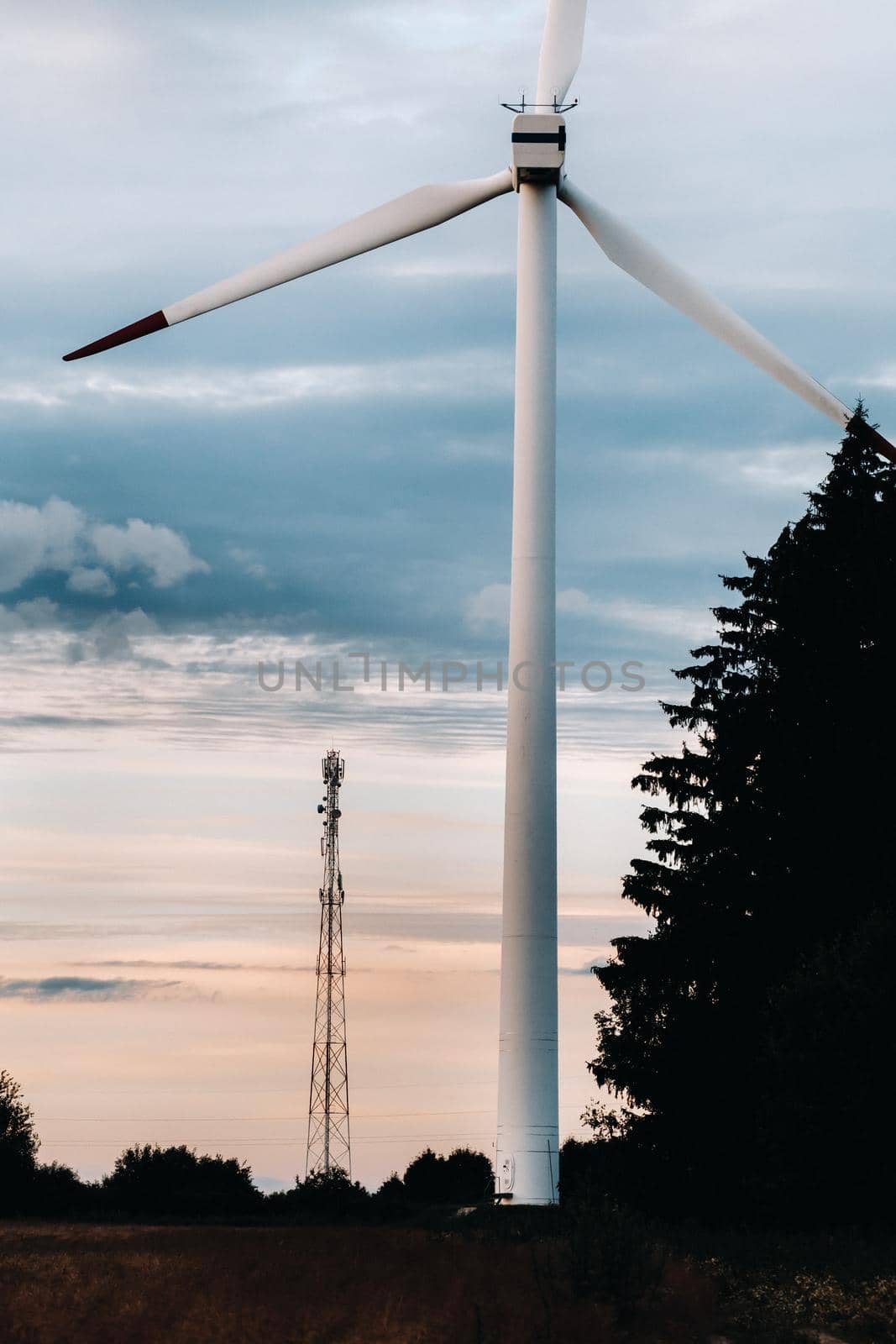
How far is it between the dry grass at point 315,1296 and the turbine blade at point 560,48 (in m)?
41.8

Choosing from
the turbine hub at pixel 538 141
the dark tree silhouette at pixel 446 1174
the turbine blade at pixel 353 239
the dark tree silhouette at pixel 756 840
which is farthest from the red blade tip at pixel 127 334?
the dark tree silhouette at pixel 446 1174

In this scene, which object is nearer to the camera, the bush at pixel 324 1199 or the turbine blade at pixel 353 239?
the turbine blade at pixel 353 239

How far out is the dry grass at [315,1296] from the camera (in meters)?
38.8

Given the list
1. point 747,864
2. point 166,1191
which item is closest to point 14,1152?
point 166,1191

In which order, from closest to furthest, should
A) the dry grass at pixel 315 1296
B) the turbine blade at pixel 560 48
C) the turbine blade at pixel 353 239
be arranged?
the dry grass at pixel 315 1296 < the turbine blade at pixel 353 239 < the turbine blade at pixel 560 48

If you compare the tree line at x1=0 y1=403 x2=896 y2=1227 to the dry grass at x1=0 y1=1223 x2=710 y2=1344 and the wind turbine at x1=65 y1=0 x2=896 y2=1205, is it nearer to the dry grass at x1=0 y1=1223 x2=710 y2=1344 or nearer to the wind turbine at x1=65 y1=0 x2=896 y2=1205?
the wind turbine at x1=65 y1=0 x2=896 y2=1205

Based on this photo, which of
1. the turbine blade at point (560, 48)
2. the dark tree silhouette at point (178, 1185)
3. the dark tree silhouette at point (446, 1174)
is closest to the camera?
the turbine blade at point (560, 48)

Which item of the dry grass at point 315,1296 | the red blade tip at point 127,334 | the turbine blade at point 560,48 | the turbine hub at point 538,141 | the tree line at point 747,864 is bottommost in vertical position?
the dry grass at point 315,1296

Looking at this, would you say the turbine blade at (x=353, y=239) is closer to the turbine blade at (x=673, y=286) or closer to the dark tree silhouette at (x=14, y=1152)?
the turbine blade at (x=673, y=286)

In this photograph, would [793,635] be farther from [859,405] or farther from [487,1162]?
[487,1162]

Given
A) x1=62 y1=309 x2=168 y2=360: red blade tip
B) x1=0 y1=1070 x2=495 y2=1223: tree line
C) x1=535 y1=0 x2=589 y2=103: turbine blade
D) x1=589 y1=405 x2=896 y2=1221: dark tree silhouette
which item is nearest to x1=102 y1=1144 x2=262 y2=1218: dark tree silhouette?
x1=0 y1=1070 x2=495 y2=1223: tree line

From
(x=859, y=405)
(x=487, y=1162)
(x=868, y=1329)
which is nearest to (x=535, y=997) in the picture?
(x=868, y=1329)

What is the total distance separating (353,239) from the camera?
201 ft

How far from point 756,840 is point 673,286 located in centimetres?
2304
